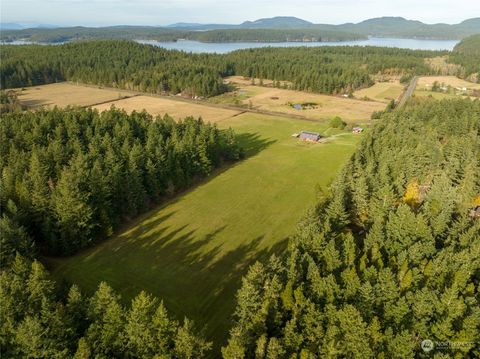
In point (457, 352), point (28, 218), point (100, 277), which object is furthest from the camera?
point (28, 218)

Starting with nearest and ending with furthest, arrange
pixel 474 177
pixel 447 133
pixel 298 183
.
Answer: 1. pixel 474 177
2. pixel 298 183
3. pixel 447 133

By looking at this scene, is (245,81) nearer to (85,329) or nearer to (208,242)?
(208,242)

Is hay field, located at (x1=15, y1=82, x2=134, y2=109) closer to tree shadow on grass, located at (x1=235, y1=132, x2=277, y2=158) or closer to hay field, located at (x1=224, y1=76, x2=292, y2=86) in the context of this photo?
hay field, located at (x1=224, y1=76, x2=292, y2=86)

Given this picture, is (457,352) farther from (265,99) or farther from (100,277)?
(265,99)

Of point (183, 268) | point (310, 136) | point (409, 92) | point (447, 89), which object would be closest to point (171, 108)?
point (310, 136)

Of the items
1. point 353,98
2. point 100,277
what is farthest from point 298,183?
point 353,98

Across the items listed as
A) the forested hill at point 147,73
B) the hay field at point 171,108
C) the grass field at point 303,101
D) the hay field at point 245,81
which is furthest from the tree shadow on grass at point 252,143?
the hay field at point 245,81
